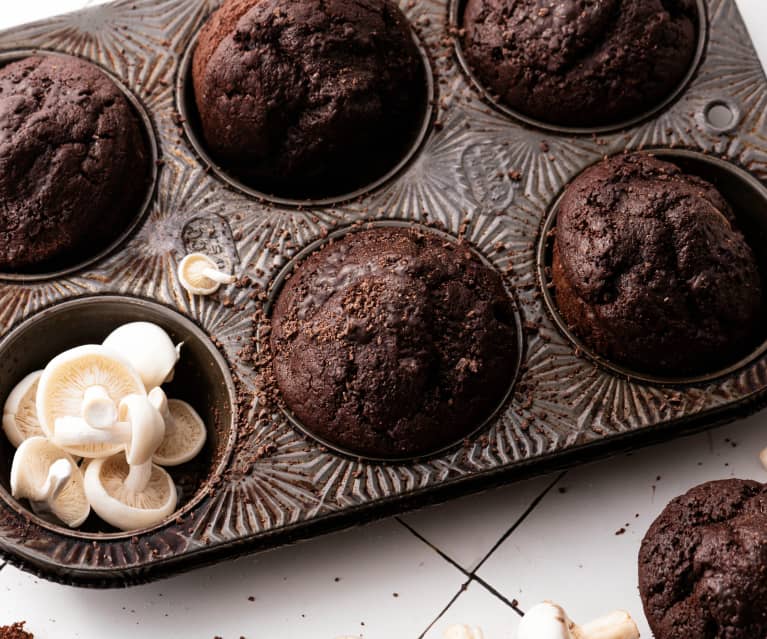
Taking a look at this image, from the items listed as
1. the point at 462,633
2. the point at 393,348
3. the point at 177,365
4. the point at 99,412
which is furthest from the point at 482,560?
the point at 99,412

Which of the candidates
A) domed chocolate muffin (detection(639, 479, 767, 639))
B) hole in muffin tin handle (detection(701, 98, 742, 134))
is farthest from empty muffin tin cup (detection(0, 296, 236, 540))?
hole in muffin tin handle (detection(701, 98, 742, 134))

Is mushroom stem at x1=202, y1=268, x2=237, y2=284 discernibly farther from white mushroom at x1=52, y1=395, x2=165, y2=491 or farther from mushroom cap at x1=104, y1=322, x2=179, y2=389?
white mushroom at x1=52, y1=395, x2=165, y2=491

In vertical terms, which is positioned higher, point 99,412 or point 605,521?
point 99,412

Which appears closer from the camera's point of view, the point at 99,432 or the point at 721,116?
the point at 99,432

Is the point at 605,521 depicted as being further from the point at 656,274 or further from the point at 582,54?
the point at 582,54

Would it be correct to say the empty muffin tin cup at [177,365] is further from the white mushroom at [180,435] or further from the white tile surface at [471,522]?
the white tile surface at [471,522]

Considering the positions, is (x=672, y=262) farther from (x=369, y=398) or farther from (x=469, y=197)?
(x=369, y=398)
